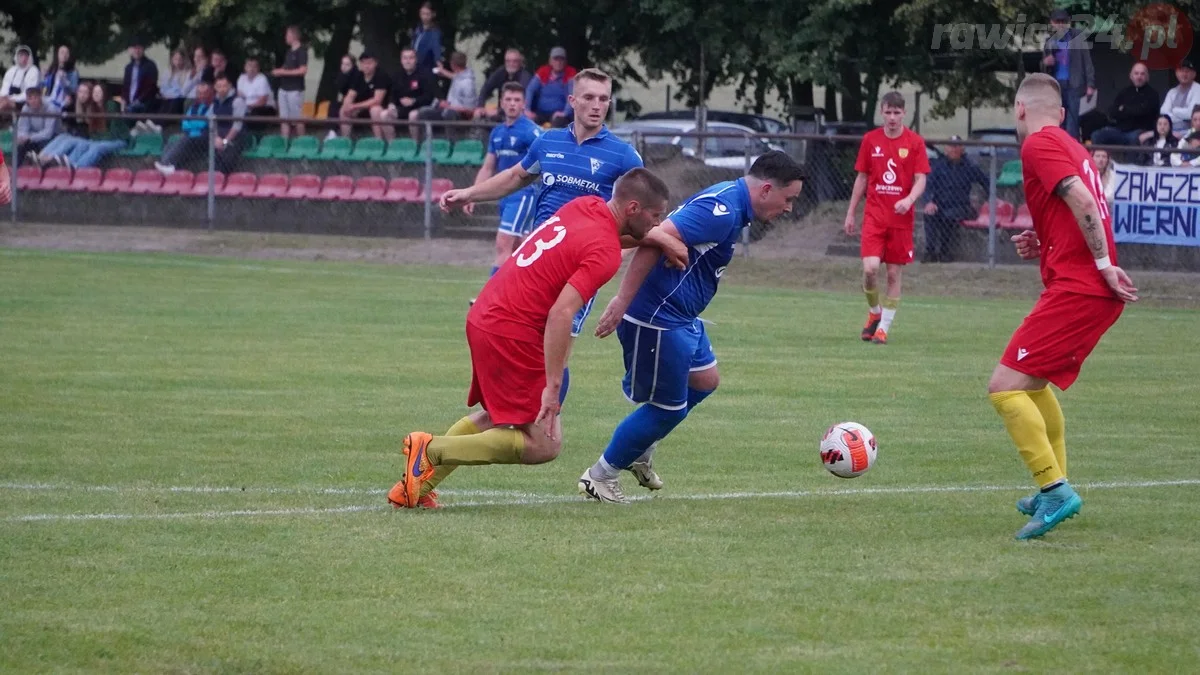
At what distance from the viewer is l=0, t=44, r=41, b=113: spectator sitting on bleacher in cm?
2859

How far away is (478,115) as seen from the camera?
2580 cm

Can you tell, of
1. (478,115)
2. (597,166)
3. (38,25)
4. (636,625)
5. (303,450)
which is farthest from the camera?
(38,25)

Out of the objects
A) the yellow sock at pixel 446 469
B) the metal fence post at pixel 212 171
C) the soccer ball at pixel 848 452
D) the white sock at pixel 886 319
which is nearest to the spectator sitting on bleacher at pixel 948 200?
the white sock at pixel 886 319

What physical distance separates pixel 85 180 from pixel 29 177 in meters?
0.90

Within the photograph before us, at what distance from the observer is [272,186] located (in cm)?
2631

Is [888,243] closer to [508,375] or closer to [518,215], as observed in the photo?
[518,215]

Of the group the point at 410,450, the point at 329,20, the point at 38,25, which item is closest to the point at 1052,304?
the point at 410,450

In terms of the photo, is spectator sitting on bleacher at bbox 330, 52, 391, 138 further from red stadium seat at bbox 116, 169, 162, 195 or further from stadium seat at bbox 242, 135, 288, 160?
red stadium seat at bbox 116, 169, 162, 195

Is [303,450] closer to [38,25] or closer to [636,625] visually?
[636,625]

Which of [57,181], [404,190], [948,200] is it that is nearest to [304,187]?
[404,190]

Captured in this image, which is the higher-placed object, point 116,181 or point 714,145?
point 714,145

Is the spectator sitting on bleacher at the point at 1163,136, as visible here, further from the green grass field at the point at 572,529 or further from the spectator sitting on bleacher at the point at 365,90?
the spectator sitting on bleacher at the point at 365,90

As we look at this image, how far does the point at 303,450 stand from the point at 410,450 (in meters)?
2.00

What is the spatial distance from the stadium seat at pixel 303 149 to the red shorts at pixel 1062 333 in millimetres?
20191
